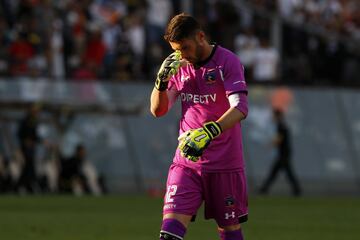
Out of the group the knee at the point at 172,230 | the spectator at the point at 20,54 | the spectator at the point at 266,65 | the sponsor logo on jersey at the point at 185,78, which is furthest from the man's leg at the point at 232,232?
the spectator at the point at 266,65

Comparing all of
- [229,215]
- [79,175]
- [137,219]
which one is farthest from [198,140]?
[79,175]

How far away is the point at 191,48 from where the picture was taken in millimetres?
9617

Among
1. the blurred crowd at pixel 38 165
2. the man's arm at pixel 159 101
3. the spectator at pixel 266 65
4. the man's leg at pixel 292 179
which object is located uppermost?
the man's arm at pixel 159 101

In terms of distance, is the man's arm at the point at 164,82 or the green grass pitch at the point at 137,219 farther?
the green grass pitch at the point at 137,219

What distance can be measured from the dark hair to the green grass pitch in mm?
5984

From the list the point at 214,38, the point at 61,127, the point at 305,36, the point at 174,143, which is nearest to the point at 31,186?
the point at 61,127

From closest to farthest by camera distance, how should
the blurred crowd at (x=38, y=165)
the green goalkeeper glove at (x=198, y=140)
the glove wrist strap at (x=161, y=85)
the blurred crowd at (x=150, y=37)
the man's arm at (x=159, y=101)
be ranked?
the green goalkeeper glove at (x=198, y=140)
the glove wrist strap at (x=161, y=85)
the man's arm at (x=159, y=101)
the blurred crowd at (x=38, y=165)
the blurred crowd at (x=150, y=37)

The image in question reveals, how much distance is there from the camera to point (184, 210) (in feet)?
32.0

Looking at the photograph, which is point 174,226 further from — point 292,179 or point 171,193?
point 292,179

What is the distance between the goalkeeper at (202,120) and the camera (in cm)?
960

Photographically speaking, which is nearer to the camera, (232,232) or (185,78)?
(185,78)

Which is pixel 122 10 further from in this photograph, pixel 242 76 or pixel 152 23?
pixel 242 76

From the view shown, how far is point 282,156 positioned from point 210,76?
59.8 feet

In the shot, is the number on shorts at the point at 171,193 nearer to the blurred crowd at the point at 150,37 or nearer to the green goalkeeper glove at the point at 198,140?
the green goalkeeper glove at the point at 198,140
